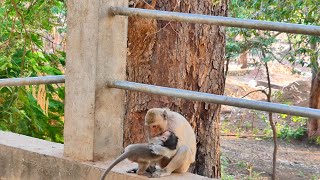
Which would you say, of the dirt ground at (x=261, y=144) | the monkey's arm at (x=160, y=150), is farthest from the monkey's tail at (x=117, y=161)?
the dirt ground at (x=261, y=144)

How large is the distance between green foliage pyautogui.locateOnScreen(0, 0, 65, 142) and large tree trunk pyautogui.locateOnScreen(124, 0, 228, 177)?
1.64 meters

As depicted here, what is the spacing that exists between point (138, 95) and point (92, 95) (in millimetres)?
2445

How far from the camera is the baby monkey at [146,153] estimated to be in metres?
3.26

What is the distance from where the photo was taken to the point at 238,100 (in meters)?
2.95

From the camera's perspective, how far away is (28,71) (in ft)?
25.5

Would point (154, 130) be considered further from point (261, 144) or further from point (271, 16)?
point (261, 144)

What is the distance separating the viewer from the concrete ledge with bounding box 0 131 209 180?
11.3ft

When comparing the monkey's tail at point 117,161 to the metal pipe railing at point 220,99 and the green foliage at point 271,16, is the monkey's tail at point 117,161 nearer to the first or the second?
the metal pipe railing at point 220,99

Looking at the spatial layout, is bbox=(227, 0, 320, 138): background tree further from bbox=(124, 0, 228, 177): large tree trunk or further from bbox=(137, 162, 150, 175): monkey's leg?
bbox=(137, 162, 150, 175): monkey's leg

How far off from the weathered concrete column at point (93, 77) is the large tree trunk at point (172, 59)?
7.42ft

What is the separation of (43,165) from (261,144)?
1269cm

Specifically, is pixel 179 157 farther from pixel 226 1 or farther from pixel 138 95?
pixel 226 1

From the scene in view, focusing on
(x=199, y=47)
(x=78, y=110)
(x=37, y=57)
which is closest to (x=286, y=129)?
(x=37, y=57)

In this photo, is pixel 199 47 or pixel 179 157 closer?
pixel 179 157
